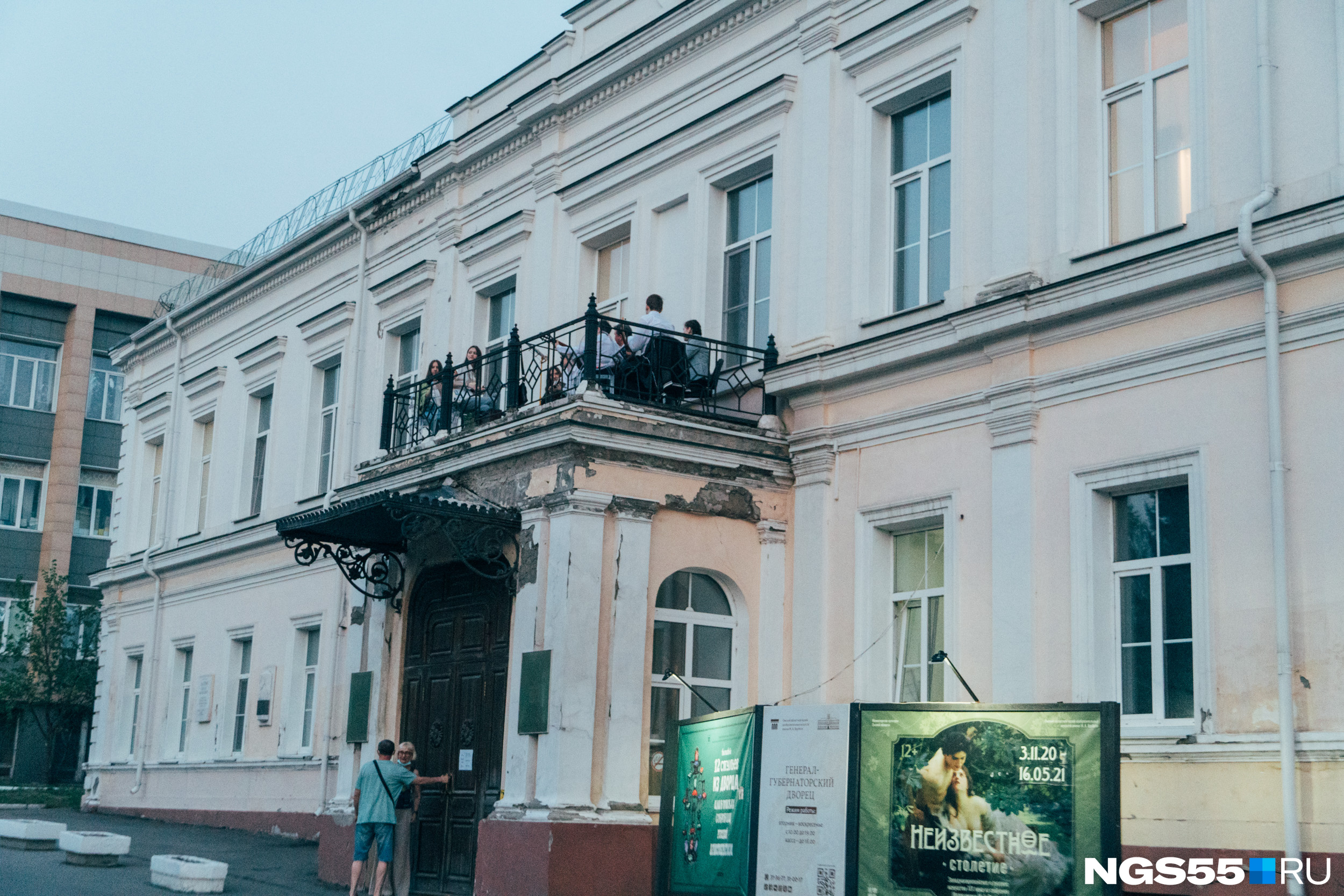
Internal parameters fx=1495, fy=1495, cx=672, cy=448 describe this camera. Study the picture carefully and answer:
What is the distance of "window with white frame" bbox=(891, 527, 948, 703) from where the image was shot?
43.6ft

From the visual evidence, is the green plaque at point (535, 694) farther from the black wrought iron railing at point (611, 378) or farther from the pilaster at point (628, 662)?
the black wrought iron railing at point (611, 378)

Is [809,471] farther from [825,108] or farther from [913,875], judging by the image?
[913,875]

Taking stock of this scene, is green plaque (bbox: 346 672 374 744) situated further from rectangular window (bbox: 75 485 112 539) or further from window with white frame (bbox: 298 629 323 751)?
rectangular window (bbox: 75 485 112 539)

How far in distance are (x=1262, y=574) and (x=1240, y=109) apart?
3.50 metres

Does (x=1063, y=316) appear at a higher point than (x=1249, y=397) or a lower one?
higher

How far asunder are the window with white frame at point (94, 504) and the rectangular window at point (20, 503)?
3.35 ft

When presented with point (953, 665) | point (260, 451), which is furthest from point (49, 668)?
point (953, 665)

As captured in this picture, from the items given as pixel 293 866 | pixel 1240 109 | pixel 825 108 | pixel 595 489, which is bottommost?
pixel 293 866

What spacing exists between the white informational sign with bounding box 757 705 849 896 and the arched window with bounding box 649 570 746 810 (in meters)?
Result: 2.83

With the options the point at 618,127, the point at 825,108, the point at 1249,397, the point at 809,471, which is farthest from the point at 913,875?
the point at 618,127

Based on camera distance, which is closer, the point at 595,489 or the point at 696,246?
the point at 595,489

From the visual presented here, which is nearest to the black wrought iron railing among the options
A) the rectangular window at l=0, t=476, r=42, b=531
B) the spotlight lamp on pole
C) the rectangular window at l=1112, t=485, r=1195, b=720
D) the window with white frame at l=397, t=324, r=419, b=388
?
the spotlight lamp on pole

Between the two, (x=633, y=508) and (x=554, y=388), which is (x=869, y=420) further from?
(x=554, y=388)

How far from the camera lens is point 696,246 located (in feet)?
53.4
